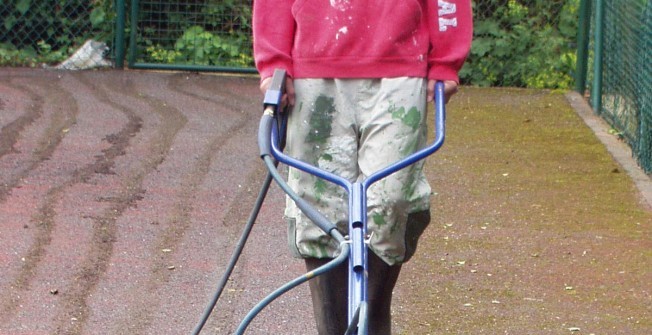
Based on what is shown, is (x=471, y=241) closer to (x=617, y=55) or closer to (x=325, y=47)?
(x=325, y=47)

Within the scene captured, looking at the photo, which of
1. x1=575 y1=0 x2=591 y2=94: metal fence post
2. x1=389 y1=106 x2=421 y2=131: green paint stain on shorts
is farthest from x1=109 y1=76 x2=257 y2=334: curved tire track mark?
x1=575 y1=0 x2=591 y2=94: metal fence post

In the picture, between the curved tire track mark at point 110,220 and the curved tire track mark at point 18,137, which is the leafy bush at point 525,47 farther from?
the curved tire track mark at point 18,137

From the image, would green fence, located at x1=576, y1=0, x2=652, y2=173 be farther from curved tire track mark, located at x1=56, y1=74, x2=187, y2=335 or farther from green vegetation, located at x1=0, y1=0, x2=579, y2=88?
curved tire track mark, located at x1=56, y1=74, x2=187, y2=335

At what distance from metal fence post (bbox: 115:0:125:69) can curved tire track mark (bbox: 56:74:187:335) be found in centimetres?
179

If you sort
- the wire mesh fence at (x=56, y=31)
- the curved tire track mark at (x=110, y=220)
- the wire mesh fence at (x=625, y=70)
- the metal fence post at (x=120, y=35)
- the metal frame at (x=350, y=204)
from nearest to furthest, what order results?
the metal frame at (x=350, y=204) < the curved tire track mark at (x=110, y=220) < the wire mesh fence at (x=625, y=70) < the metal fence post at (x=120, y=35) < the wire mesh fence at (x=56, y=31)

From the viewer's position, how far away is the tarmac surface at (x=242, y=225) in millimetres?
5047

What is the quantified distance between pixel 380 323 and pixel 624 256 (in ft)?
8.79

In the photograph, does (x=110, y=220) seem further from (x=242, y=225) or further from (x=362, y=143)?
(x=362, y=143)

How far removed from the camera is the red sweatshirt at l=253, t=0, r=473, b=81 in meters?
3.50

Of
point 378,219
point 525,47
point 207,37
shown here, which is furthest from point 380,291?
point 207,37

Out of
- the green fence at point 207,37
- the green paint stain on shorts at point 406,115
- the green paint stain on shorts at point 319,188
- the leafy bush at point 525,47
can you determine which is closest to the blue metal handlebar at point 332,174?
the green paint stain on shorts at point 406,115

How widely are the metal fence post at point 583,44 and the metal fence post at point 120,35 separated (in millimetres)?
4726

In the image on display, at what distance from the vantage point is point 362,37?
350 centimetres

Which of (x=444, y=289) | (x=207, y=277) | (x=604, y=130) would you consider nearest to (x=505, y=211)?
(x=444, y=289)
